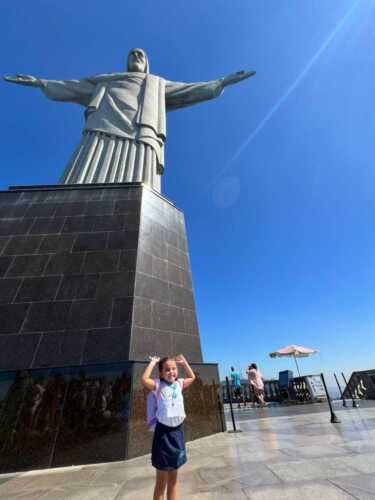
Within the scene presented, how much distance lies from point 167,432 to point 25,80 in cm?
1635

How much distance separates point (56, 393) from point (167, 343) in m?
2.31

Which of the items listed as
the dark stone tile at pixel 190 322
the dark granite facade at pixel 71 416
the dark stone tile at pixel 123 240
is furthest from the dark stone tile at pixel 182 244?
the dark granite facade at pixel 71 416

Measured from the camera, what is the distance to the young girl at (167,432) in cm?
205

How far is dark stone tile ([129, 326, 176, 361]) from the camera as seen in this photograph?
507 cm

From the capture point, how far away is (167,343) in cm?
573

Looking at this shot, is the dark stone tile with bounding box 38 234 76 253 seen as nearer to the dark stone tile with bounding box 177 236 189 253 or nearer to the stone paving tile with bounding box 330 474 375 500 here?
the dark stone tile with bounding box 177 236 189 253

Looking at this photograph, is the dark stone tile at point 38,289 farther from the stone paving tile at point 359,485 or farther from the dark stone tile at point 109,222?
the stone paving tile at point 359,485

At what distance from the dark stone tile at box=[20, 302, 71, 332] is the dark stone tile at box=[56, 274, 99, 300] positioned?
0.24 meters

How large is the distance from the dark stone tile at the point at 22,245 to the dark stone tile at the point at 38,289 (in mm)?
997

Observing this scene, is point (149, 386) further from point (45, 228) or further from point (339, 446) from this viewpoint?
point (45, 228)

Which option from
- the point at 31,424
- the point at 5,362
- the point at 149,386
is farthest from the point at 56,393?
the point at 149,386

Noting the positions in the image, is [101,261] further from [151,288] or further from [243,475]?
[243,475]

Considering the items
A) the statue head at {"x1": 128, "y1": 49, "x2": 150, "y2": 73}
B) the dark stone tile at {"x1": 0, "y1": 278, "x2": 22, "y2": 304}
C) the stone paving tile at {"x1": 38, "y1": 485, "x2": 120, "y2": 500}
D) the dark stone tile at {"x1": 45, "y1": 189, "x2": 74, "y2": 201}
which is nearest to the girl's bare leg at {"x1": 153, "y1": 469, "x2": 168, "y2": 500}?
the stone paving tile at {"x1": 38, "y1": 485, "x2": 120, "y2": 500}

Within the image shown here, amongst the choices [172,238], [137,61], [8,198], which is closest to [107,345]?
[172,238]
